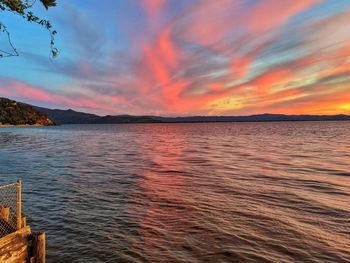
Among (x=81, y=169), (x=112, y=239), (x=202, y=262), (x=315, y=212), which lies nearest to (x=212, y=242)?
(x=202, y=262)

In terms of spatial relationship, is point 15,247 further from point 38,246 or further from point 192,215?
point 192,215

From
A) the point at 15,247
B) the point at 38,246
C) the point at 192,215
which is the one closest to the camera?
the point at 15,247

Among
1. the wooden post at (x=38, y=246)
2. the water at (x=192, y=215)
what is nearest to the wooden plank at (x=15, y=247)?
the wooden post at (x=38, y=246)

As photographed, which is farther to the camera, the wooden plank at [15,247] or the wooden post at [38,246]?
the wooden post at [38,246]

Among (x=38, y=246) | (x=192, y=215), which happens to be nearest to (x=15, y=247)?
(x=38, y=246)

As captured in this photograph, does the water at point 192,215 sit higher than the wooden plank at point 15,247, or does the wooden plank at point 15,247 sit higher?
the wooden plank at point 15,247

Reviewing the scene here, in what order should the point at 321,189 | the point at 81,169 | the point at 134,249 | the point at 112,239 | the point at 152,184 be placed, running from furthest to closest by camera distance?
the point at 81,169 < the point at 152,184 < the point at 321,189 < the point at 112,239 < the point at 134,249

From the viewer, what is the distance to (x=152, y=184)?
2806 cm

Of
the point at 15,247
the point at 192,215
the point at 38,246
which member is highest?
the point at 15,247

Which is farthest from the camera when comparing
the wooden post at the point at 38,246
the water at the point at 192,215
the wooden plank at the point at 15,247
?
the water at the point at 192,215

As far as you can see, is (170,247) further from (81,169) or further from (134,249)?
(81,169)

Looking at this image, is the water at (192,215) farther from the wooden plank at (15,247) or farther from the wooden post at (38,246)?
the wooden plank at (15,247)

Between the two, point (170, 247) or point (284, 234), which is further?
point (284, 234)

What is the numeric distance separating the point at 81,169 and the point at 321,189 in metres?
27.1
